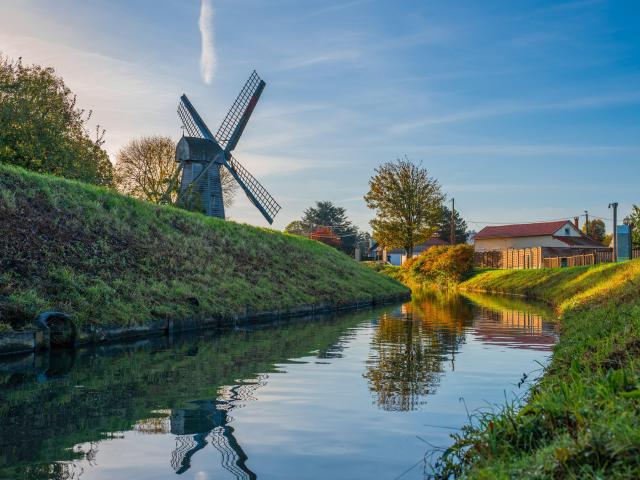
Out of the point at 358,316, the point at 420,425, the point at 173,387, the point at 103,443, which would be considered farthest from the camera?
the point at 358,316

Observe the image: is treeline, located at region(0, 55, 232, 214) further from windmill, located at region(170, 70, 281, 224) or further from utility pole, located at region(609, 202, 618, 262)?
utility pole, located at region(609, 202, 618, 262)

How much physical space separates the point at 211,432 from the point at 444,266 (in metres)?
53.5

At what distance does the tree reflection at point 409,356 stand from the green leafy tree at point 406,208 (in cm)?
4682

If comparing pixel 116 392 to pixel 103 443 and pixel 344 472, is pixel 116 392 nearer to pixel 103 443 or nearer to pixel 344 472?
pixel 103 443

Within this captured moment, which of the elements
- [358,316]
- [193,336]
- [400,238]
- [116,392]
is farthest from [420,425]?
[400,238]

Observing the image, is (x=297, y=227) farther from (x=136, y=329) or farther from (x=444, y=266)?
(x=136, y=329)

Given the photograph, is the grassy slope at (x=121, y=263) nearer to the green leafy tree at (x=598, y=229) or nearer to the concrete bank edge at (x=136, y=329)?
the concrete bank edge at (x=136, y=329)

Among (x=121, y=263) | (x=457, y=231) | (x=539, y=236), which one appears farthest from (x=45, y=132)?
(x=457, y=231)

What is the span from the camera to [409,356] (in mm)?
12617

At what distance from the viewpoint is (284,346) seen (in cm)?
1434

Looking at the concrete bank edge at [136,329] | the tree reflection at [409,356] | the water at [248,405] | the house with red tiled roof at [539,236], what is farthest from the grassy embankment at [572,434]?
the house with red tiled roof at [539,236]

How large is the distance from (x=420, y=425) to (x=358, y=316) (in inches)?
692

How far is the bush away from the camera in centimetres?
5816

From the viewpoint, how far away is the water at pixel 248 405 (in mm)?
5680
